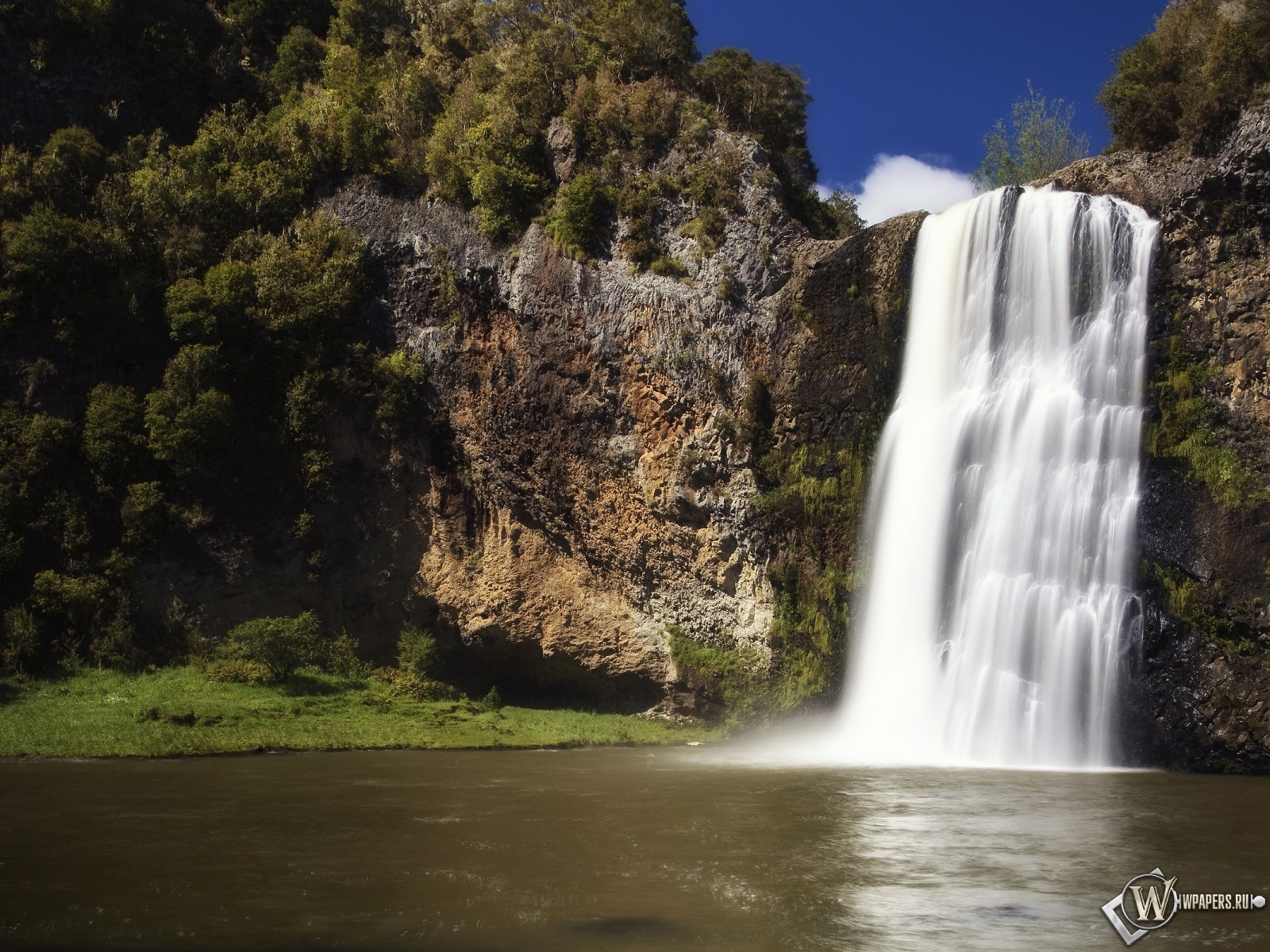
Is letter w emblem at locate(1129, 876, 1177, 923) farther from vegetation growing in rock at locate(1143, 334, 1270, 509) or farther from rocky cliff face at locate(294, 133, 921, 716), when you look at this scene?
rocky cliff face at locate(294, 133, 921, 716)

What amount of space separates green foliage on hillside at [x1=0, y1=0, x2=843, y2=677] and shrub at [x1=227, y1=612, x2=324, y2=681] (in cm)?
307

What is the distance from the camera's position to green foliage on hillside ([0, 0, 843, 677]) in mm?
32906

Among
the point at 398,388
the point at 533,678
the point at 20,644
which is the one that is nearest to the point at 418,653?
the point at 533,678

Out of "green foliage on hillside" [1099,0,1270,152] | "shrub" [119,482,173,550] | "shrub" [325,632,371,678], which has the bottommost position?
"shrub" [325,632,371,678]

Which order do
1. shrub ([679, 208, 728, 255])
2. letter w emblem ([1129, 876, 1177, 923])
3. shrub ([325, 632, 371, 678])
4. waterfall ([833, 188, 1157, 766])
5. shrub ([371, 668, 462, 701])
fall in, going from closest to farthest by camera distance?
letter w emblem ([1129, 876, 1177, 923])
waterfall ([833, 188, 1157, 766])
shrub ([371, 668, 462, 701])
shrub ([679, 208, 728, 255])
shrub ([325, 632, 371, 678])

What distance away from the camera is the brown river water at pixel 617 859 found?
9.69 metres

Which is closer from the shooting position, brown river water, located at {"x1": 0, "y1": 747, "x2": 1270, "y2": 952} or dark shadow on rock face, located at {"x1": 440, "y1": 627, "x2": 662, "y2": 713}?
brown river water, located at {"x1": 0, "y1": 747, "x2": 1270, "y2": 952}

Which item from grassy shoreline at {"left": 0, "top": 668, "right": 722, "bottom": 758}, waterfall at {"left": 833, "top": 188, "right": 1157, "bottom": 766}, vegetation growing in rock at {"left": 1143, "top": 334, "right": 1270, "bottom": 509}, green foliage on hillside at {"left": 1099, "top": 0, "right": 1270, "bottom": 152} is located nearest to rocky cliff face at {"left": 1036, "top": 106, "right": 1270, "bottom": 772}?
vegetation growing in rock at {"left": 1143, "top": 334, "right": 1270, "bottom": 509}

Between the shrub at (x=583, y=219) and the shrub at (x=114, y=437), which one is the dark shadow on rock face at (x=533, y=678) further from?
the shrub at (x=583, y=219)

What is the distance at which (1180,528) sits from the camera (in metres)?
23.8

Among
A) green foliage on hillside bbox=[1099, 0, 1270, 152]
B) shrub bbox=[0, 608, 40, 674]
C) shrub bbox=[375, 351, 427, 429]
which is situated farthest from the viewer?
shrub bbox=[375, 351, 427, 429]

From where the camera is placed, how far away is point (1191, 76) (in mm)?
27172

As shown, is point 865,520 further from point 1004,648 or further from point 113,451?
point 113,451

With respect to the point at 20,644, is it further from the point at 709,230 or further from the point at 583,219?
the point at 709,230
